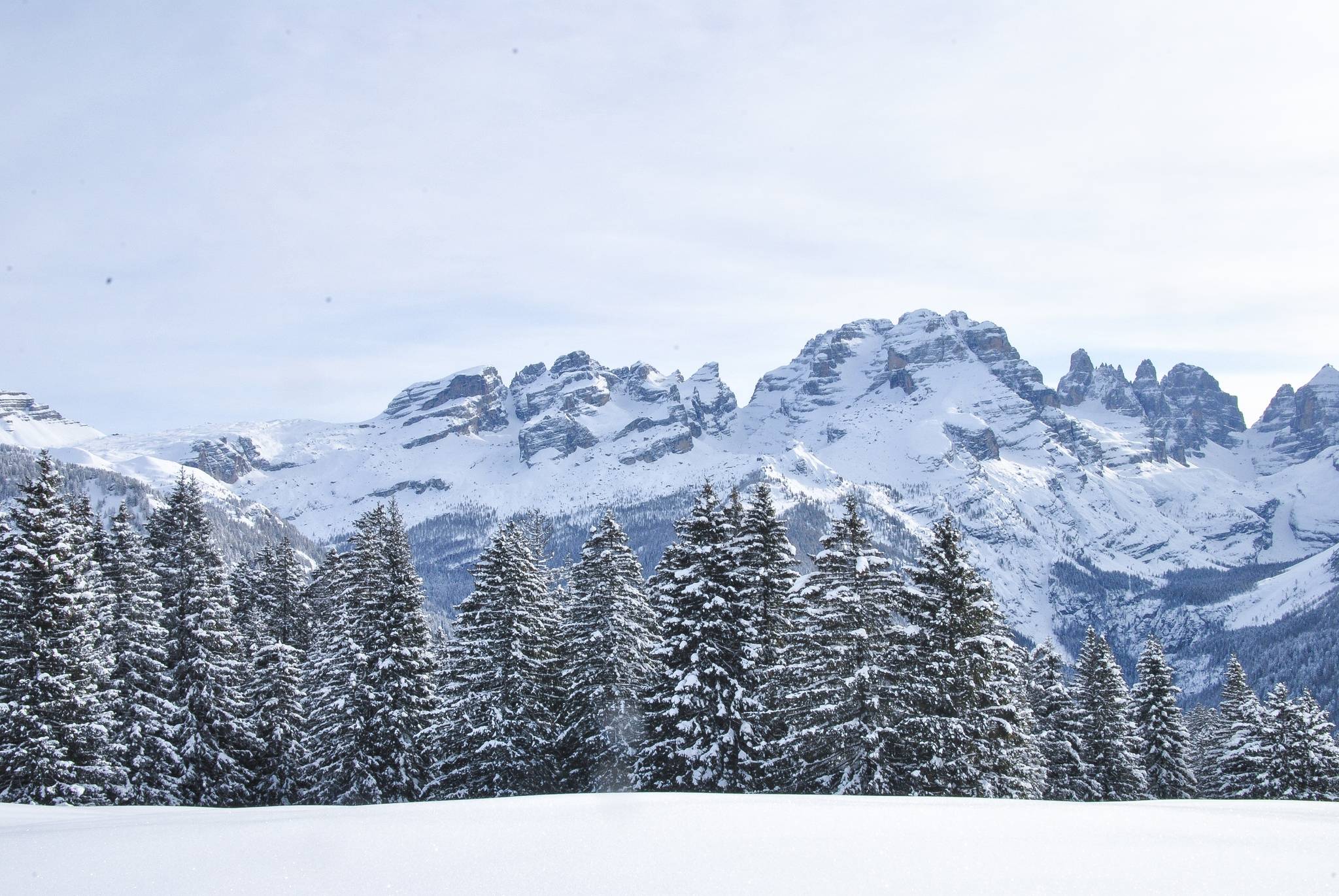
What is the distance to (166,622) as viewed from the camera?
1239 inches

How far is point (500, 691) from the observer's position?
2870 cm

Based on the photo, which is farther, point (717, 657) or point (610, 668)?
point (610, 668)

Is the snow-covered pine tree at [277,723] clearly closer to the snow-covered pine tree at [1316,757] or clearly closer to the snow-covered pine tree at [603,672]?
the snow-covered pine tree at [603,672]

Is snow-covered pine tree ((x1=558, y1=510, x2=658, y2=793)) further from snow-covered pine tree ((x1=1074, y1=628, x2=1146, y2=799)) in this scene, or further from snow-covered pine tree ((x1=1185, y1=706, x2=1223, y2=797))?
snow-covered pine tree ((x1=1185, y1=706, x2=1223, y2=797))

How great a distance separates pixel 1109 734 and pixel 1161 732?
4045 mm

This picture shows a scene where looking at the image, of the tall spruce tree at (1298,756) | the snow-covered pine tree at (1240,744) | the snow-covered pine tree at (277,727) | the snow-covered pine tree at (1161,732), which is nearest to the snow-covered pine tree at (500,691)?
the snow-covered pine tree at (277,727)

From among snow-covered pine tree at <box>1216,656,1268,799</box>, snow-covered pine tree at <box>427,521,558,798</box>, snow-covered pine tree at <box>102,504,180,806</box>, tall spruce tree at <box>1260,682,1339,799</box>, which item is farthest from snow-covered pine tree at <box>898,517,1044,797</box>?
snow-covered pine tree at <box>102,504,180,806</box>

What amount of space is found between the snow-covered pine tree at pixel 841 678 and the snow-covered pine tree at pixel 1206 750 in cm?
2813

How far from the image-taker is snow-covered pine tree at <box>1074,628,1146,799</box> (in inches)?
1448

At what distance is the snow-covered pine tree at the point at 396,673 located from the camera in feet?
97.6

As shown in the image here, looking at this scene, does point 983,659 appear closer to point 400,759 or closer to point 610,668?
point 610,668

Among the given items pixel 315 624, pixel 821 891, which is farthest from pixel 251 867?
pixel 315 624

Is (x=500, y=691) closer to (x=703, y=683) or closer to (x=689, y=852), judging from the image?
(x=703, y=683)

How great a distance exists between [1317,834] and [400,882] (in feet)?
25.5
